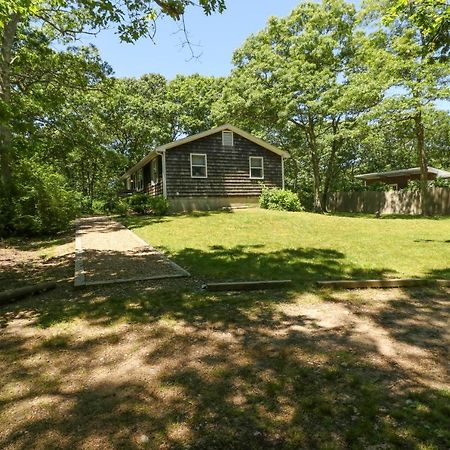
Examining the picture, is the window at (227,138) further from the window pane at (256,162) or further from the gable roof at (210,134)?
the window pane at (256,162)

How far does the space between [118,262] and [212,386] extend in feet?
20.4

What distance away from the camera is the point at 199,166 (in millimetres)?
24391

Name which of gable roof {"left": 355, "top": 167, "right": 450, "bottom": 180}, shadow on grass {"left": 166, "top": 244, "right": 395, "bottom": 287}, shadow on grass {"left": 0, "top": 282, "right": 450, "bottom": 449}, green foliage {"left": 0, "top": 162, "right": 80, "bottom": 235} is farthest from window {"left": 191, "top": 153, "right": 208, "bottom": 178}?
gable roof {"left": 355, "top": 167, "right": 450, "bottom": 180}

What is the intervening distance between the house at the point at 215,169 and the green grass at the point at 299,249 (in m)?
7.61

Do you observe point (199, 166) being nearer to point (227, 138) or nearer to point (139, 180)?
point (227, 138)

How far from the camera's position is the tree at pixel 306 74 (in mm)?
27188

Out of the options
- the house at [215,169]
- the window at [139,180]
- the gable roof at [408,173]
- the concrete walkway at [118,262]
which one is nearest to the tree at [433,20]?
the concrete walkway at [118,262]

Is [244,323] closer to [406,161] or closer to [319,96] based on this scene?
[319,96]

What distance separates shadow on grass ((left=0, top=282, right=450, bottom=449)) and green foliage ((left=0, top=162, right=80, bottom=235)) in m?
9.63

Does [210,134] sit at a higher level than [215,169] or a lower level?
higher

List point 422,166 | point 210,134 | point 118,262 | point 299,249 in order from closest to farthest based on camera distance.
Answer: point 118,262
point 299,249
point 210,134
point 422,166

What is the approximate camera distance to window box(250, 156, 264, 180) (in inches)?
1009

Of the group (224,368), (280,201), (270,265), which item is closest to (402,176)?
(280,201)

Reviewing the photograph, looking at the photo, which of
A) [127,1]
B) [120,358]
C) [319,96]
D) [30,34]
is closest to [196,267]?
[120,358]
